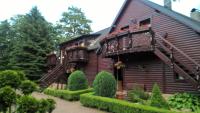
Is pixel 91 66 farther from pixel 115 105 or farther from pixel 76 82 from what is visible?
pixel 115 105

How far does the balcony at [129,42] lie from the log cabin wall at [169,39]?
4.30 feet

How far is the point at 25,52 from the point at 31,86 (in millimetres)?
25933

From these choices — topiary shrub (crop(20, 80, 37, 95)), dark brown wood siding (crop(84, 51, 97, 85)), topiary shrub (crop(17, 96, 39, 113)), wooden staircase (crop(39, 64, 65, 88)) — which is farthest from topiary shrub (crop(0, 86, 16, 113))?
wooden staircase (crop(39, 64, 65, 88))

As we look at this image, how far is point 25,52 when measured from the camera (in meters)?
31.5

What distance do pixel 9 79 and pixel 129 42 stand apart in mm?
10005

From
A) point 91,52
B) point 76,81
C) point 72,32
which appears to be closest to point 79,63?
point 91,52

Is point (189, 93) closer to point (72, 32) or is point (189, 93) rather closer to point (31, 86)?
point (31, 86)

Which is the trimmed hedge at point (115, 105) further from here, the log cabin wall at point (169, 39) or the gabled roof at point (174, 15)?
the gabled roof at point (174, 15)

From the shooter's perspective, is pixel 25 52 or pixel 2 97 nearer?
pixel 2 97

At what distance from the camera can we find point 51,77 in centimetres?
2447

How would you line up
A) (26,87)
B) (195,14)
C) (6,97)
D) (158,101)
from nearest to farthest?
(6,97) < (26,87) < (158,101) < (195,14)

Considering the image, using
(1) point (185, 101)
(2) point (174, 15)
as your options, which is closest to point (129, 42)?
(2) point (174, 15)

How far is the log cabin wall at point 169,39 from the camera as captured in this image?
46.6 feet

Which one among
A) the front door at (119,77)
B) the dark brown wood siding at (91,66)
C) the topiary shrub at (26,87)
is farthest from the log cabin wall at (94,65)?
the topiary shrub at (26,87)
